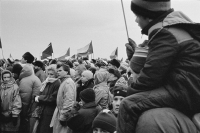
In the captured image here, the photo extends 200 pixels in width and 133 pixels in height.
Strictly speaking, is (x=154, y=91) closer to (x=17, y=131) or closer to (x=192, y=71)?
(x=192, y=71)

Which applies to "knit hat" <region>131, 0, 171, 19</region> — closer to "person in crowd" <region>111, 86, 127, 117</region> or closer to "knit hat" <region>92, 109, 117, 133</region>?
"knit hat" <region>92, 109, 117, 133</region>

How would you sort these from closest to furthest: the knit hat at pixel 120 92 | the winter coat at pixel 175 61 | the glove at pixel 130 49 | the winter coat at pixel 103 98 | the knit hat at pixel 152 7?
1. the winter coat at pixel 175 61
2. the knit hat at pixel 152 7
3. the glove at pixel 130 49
4. the knit hat at pixel 120 92
5. the winter coat at pixel 103 98

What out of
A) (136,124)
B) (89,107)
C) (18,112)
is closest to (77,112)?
(89,107)

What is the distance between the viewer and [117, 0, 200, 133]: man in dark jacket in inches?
75.4

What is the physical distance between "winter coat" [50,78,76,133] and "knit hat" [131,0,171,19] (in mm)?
4602

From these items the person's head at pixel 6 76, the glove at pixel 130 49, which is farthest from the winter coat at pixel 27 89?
the glove at pixel 130 49

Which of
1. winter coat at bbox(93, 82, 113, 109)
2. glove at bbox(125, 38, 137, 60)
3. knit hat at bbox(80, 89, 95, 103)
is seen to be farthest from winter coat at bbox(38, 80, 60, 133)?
glove at bbox(125, 38, 137, 60)

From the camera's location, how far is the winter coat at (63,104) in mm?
6477

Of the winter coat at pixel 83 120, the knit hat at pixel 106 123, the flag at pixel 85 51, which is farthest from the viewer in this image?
the flag at pixel 85 51

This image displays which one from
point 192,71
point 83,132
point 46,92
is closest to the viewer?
point 192,71

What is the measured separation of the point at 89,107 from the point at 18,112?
2.55 m

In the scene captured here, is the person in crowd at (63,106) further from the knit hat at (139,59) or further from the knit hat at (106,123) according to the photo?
the knit hat at (139,59)

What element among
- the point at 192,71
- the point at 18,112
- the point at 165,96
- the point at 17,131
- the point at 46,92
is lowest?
the point at 17,131

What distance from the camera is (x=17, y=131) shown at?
7.61 m
